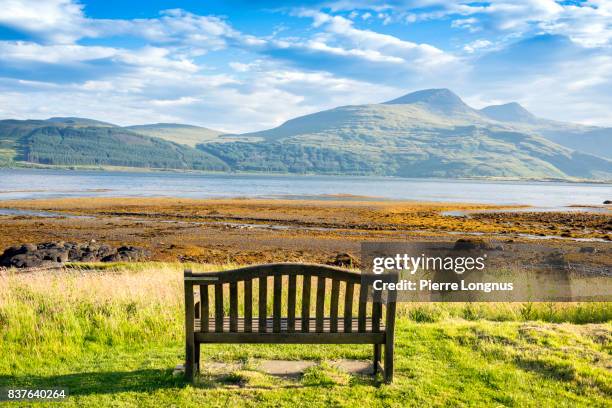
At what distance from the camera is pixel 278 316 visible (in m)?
6.06

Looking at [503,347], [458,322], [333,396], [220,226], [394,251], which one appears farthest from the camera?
[220,226]

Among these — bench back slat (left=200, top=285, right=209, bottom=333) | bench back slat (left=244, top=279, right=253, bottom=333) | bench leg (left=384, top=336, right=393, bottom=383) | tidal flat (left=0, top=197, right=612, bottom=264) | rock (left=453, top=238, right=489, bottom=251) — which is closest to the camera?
bench back slat (left=244, top=279, right=253, bottom=333)

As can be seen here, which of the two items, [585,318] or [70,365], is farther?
[585,318]

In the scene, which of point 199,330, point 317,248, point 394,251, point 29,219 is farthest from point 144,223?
point 199,330

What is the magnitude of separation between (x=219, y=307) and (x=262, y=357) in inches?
71.8

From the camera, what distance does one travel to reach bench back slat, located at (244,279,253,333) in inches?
223

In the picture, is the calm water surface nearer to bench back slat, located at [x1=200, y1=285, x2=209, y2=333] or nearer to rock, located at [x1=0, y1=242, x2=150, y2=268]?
rock, located at [x1=0, y1=242, x2=150, y2=268]

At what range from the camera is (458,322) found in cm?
947

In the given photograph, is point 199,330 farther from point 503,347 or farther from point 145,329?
point 503,347

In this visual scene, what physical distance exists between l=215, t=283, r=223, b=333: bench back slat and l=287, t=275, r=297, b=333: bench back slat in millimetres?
762

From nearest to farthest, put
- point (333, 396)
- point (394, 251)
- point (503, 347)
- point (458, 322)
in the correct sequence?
point (333, 396), point (503, 347), point (458, 322), point (394, 251)

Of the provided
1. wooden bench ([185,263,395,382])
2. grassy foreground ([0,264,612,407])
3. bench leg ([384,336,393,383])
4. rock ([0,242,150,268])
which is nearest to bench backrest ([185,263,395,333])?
wooden bench ([185,263,395,382])

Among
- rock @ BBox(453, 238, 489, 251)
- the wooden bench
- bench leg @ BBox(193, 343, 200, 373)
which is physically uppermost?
the wooden bench

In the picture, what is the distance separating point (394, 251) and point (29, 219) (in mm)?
28854
